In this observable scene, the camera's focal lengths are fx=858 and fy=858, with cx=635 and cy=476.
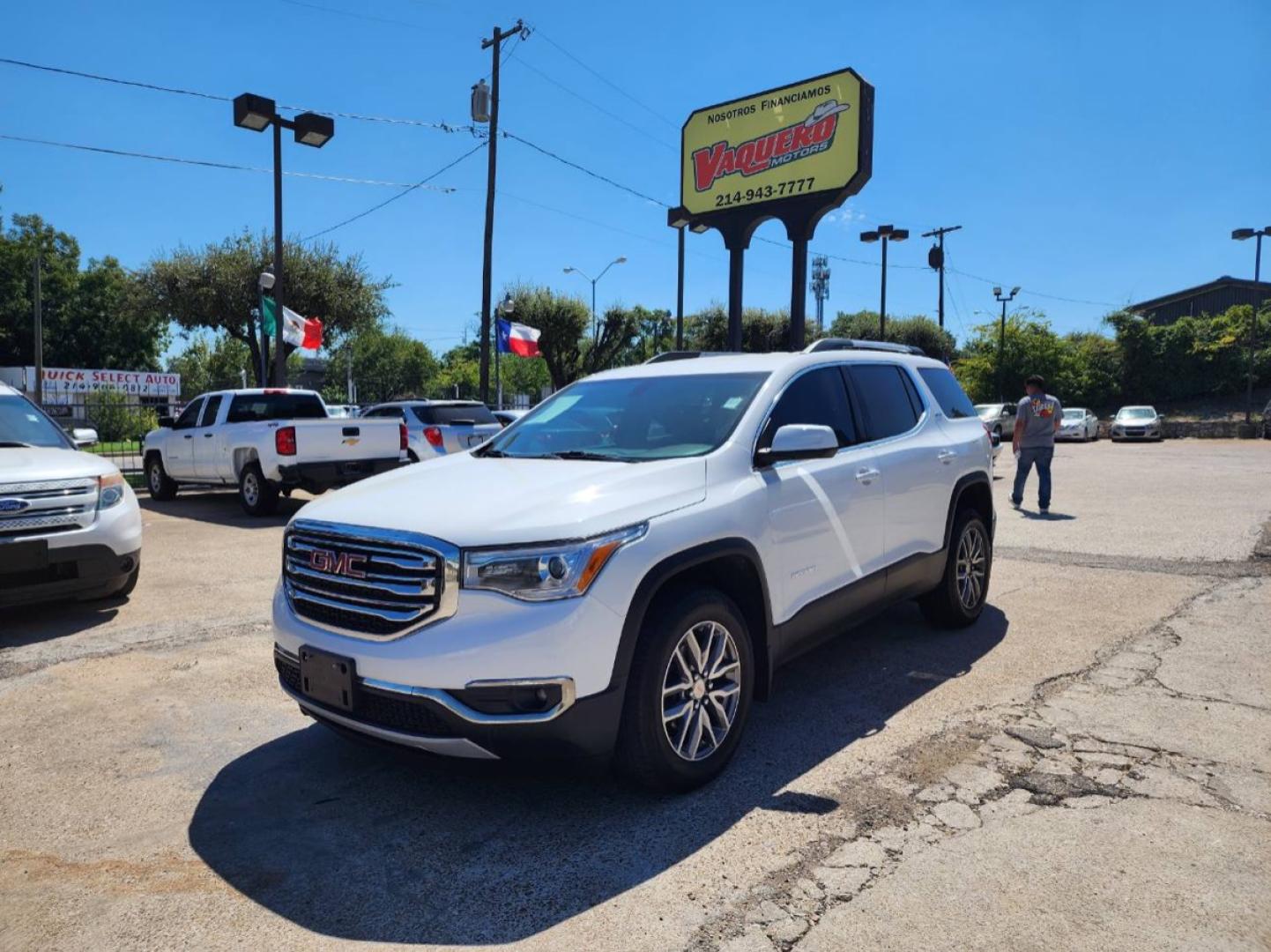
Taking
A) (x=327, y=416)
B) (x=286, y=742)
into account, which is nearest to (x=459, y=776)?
(x=286, y=742)

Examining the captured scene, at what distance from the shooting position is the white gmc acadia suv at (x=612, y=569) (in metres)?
2.87

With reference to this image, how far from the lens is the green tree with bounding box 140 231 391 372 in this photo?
27984 mm

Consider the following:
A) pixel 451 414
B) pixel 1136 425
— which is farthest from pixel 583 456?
pixel 1136 425

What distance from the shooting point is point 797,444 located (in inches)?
143

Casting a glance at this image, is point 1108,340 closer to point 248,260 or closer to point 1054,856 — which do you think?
point 248,260

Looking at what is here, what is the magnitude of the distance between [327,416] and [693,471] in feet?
31.7

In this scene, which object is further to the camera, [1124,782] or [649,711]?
[1124,782]

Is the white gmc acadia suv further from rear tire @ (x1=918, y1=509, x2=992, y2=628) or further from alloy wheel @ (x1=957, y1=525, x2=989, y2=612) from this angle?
alloy wheel @ (x1=957, y1=525, x2=989, y2=612)

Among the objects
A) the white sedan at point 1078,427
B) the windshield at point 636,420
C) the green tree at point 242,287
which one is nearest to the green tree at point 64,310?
the green tree at point 242,287

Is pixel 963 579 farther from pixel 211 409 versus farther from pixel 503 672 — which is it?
pixel 211 409

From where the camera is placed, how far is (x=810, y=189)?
1939 cm

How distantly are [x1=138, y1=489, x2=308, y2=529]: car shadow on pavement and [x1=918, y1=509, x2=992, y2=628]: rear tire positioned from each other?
781cm

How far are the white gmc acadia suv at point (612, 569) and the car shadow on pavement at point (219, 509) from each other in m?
7.60

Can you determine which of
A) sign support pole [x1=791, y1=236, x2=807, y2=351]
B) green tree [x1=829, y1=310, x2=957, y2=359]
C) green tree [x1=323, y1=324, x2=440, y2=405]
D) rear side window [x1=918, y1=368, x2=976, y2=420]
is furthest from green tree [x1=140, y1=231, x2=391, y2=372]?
Result: green tree [x1=323, y1=324, x2=440, y2=405]
